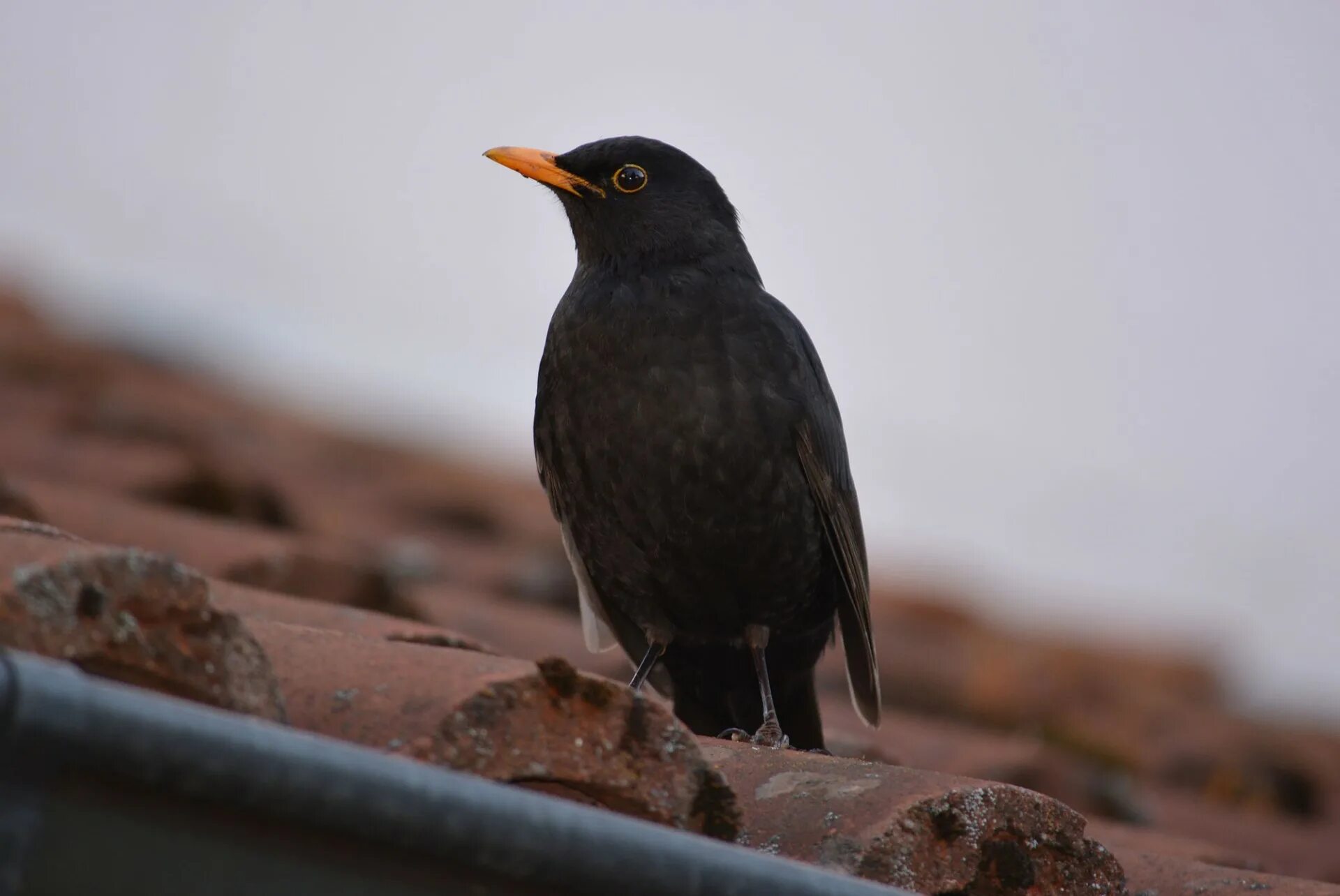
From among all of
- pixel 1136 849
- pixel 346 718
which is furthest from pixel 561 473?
pixel 346 718

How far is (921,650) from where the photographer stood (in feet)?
20.3

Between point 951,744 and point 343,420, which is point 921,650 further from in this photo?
point 343,420

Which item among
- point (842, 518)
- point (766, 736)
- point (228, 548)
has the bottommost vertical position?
point (766, 736)

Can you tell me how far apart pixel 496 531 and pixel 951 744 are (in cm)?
278

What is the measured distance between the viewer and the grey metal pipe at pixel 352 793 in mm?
1304

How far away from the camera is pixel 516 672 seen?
1.84 m

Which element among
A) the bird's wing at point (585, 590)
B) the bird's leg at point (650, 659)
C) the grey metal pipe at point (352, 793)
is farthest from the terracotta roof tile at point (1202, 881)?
the bird's wing at point (585, 590)

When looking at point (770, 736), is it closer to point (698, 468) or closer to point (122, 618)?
point (698, 468)

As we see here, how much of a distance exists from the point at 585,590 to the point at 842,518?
2.35 feet

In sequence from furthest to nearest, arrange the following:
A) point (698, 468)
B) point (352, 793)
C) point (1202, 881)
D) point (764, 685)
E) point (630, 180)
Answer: point (630, 180) < point (764, 685) < point (698, 468) < point (1202, 881) < point (352, 793)

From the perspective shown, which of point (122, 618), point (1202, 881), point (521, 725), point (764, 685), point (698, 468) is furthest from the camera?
point (764, 685)

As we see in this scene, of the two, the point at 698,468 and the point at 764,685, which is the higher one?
the point at 698,468

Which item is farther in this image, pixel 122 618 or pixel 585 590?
pixel 585 590

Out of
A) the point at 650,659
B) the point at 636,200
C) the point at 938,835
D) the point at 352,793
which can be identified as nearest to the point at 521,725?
the point at 352,793
